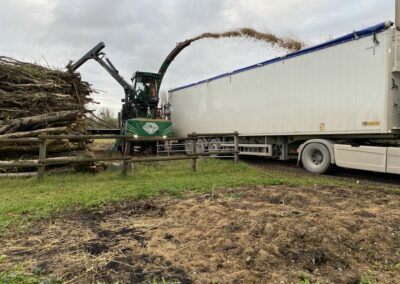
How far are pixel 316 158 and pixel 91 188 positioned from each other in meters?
6.67

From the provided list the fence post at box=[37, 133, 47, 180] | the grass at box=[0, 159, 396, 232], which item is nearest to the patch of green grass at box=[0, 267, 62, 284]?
the grass at box=[0, 159, 396, 232]

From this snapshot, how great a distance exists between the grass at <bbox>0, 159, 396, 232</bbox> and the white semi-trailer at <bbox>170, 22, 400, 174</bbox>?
173cm

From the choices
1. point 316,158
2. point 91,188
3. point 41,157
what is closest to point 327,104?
point 316,158

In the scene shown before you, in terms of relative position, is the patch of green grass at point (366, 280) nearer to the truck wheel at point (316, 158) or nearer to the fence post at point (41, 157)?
the fence post at point (41, 157)

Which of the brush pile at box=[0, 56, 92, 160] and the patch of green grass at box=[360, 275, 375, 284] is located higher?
the brush pile at box=[0, 56, 92, 160]

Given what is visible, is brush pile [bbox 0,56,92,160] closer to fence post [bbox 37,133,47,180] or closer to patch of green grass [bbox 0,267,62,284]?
fence post [bbox 37,133,47,180]

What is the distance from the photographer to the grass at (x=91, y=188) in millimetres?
5398

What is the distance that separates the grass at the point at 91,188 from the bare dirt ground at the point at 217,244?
0.61 metres

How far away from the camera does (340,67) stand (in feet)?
31.2

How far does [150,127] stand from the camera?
15398mm

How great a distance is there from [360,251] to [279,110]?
8536 mm

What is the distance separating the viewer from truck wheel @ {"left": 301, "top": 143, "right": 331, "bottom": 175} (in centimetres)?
1011

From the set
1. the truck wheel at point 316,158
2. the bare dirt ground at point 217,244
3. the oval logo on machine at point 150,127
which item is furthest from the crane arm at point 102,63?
the bare dirt ground at point 217,244

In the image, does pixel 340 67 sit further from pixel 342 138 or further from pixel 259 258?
pixel 259 258
